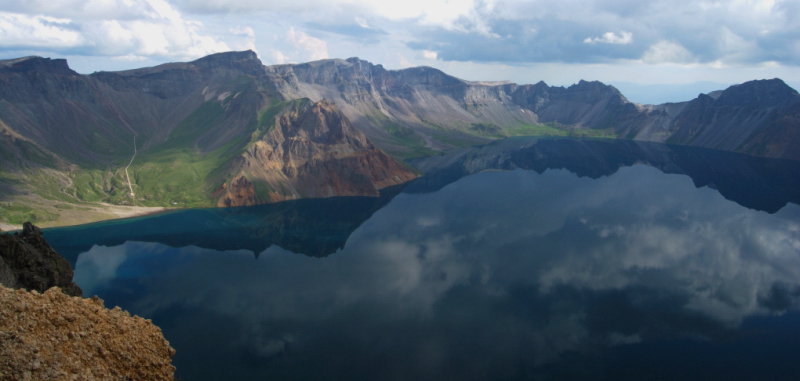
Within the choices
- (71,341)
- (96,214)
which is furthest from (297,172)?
(71,341)

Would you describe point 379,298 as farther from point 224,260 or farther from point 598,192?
point 598,192

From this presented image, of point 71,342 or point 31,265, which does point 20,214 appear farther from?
point 71,342

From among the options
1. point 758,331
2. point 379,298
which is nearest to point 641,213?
point 758,331

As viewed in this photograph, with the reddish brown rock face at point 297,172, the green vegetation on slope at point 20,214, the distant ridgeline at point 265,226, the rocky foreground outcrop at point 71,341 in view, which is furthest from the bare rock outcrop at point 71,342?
the reddish brown rock face at point 297,172

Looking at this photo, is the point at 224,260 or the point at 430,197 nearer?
the point at 224,260

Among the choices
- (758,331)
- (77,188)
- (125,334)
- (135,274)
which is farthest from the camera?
(77,188)

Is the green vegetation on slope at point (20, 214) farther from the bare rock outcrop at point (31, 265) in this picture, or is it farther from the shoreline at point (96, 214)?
the bare rock outcrop at point (31, 265)

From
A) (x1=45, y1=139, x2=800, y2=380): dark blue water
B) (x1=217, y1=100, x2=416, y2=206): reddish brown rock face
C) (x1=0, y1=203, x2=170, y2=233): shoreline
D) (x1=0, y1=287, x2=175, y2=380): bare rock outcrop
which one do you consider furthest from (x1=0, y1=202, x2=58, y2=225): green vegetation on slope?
(x1=0, y1=287, x2=175, y2=380): bare rock outcrop
